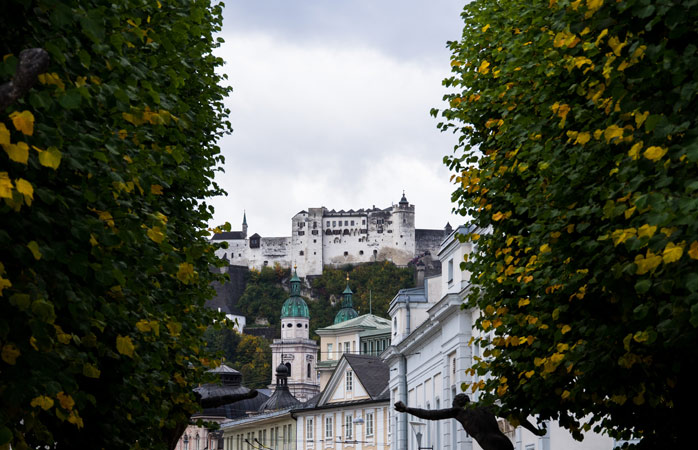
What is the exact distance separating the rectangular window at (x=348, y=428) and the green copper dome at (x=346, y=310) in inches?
3477

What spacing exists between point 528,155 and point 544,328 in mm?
2614

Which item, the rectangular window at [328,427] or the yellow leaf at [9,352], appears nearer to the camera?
the yellow leaf at [9,352]

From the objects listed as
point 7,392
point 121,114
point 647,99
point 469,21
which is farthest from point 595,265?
point 469,21

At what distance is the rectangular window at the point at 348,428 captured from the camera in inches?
3319

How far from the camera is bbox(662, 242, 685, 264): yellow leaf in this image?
10.8m

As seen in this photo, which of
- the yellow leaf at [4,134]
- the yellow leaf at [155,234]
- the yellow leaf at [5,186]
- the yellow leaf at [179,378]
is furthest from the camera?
the yellow leaf at [179,378]

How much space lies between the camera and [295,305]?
190875 millimetres

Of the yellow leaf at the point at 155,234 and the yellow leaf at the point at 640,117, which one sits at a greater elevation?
the yellow leaf at the point at 640,117

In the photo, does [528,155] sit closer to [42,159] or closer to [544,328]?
[544,328]

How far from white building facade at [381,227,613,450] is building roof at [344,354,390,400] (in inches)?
538

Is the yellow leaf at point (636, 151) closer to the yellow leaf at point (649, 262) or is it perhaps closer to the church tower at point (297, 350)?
the yellow leaf at point (649, 262)

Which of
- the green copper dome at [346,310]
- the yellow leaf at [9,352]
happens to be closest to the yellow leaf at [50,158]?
the yellow leaf at [9,352]

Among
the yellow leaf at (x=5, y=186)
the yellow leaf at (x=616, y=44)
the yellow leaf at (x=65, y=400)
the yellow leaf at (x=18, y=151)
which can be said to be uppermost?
the yellow leaf at (x=616, y=44)

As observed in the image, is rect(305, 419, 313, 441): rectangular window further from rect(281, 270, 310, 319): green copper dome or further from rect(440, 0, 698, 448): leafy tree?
rect(281, 270, 310, 319): green copper dome
